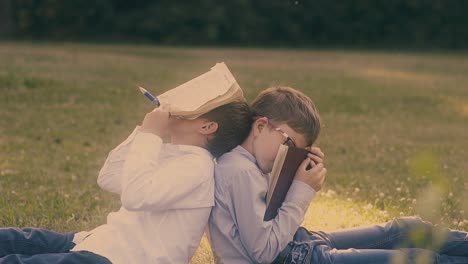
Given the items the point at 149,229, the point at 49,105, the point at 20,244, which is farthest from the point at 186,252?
the point at 49,105

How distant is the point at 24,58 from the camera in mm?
14688

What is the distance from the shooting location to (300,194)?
2.77 m

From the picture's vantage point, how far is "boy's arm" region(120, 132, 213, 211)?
8.27 ft

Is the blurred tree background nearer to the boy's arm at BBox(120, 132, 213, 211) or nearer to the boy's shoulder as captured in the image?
the boy's shoulder

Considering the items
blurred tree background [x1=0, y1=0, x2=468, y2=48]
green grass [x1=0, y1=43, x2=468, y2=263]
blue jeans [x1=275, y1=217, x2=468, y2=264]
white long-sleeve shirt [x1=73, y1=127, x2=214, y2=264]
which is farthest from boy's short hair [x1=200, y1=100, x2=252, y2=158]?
blurred tree background [x1=0, y1=0, x2=468, y2=48]

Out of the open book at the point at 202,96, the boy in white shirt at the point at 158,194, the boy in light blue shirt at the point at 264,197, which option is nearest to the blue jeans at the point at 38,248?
the boy in white shirt at the point at 158,194

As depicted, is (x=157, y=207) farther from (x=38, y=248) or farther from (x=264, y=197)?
(x=38, y=248)

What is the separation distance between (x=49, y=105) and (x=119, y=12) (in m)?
22.4

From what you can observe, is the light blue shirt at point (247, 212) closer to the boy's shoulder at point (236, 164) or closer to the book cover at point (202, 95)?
the boy's shoulder at point (236, 164)

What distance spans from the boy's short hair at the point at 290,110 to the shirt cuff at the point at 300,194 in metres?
0.20

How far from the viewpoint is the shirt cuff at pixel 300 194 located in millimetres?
2771

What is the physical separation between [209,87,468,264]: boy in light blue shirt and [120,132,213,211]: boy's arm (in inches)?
5.0

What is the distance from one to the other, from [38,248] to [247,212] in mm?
886

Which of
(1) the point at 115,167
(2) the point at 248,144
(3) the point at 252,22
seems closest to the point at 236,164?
(2) the point at 248,144
